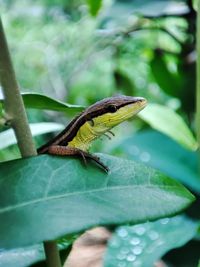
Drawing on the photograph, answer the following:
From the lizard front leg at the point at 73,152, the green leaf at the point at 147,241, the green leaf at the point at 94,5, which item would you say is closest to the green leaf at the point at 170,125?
the green leaf at the point at 147,241

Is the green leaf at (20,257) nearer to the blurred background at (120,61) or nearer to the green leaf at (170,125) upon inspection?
the blurred background at (120,61)

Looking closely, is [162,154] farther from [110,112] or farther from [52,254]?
[52,254]

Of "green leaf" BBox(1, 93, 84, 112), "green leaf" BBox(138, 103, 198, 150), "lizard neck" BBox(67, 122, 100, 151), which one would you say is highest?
"green leaf" BBox(1, 93, 84, 112)

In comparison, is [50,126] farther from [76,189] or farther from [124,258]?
[76,189]

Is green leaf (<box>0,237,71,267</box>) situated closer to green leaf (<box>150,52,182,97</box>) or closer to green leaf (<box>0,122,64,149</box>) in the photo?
green leaf (<box>0,122,64,149</box>)

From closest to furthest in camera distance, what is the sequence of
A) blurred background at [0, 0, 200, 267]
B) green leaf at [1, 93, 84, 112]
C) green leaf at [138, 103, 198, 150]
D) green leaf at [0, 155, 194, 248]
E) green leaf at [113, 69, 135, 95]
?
green leaf at [0, 155, 194, 248] → green leaf at [1, 93, 84, 112] → green leaf at [138, 103, 198, 150] → blurred background at [0, 0, 200, 267] → green leaf at [113, 69, 135, 95]

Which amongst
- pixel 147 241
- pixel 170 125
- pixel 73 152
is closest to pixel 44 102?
pixel 73 152

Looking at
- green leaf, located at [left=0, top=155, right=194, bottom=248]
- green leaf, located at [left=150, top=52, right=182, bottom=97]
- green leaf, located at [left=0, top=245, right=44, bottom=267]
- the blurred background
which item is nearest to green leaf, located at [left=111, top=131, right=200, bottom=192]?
the blurred background

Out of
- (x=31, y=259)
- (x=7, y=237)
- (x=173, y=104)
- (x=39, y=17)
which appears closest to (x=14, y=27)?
(x=39, y=17)
